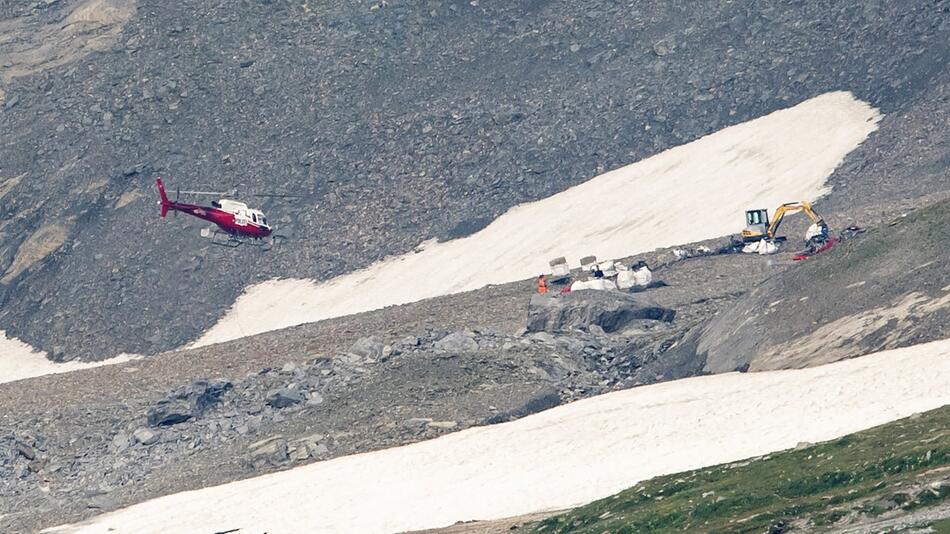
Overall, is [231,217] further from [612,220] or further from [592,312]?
[592,312]

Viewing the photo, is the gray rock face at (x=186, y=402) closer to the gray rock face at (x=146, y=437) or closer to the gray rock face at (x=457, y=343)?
the gray rock face at (x=146, y=437)

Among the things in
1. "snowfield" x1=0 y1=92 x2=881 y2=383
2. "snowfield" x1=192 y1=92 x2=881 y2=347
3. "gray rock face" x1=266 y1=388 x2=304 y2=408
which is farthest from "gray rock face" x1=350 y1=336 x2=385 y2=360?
"snowfield" x1=192 y1=92 x2=881 y2=347

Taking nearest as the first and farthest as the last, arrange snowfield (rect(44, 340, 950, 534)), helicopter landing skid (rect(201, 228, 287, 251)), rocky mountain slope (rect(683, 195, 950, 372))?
snowfield (rect(44, 340, 950, 534)) < rocky mountain slope (rect(683, 195, 950, 372)) < helicopter landing skid (rect(201, 228, 287, 251))

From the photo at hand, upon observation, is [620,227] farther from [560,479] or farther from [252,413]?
[560,479]

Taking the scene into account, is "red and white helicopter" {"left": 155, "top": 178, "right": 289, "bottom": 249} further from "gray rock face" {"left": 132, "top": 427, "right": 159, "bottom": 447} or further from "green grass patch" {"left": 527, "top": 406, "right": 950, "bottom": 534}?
"green grass patch" {"left": 527, "top": 406, "right": 950, "bottom": 534}

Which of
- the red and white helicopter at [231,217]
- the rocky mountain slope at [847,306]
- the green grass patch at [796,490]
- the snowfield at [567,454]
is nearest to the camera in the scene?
the green grass patch at [796,490]

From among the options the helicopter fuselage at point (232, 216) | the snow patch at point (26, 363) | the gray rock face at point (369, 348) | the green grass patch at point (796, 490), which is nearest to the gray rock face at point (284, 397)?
the gray rock face at point (369, 348)

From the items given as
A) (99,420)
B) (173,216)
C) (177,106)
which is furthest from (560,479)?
(177,106)
